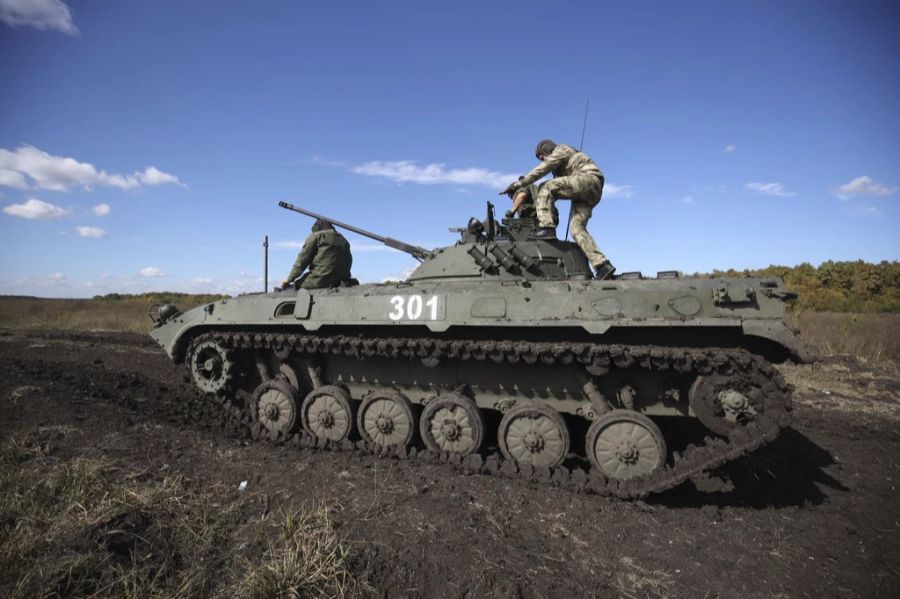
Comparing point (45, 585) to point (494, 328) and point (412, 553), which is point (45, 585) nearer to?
point (412, 553)

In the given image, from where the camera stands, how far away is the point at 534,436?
20.2 feet

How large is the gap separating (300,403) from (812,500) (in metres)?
7.20

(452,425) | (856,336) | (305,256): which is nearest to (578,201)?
(452,425)

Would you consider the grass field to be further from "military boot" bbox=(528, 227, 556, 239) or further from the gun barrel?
"military boot" bbox=(528, 227, 556, 239)

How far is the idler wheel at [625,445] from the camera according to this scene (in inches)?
219

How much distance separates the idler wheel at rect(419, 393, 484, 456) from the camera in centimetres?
652

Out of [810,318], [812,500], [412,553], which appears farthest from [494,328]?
[810,318]

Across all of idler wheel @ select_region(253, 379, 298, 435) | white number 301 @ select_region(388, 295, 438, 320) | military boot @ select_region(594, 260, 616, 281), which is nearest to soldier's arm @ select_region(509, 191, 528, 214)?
military boot @ select_region(594, 260, 616, 281)

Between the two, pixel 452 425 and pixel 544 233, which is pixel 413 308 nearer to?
pixel 452 425

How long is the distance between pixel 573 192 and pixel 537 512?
15.5 feet

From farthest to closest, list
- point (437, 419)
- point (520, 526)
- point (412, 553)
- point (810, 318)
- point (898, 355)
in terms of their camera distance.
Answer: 1. point (810, 318)
2. point (898, 355)
3. point (437, 419)
4. point (520, 526)
5. point (412, 553)

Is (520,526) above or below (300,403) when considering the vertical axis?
below

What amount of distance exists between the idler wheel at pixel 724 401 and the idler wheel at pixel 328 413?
4.76 meters

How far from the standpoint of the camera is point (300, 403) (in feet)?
25.8
